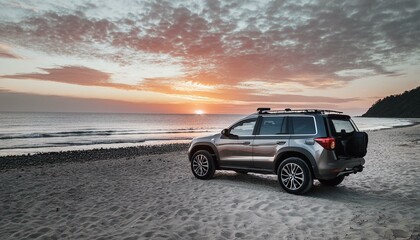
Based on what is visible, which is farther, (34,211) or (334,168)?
(334,168)

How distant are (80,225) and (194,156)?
4.76 meters

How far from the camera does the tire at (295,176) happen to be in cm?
748

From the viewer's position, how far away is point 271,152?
819 centimetres

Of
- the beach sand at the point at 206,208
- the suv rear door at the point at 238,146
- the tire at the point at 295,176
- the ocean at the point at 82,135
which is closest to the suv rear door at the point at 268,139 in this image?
the suv rear door at the point at 238,146

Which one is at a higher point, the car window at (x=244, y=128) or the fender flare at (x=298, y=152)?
the car window at (x=244, y=128)

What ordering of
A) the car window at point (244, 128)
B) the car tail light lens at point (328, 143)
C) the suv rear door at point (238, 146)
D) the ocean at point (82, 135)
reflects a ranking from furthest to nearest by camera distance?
the ocean at point (82, 135)
the car window at point (244, 128)
the suv rear door at point (238, 146)
the car tail light lens at point (328, 143)

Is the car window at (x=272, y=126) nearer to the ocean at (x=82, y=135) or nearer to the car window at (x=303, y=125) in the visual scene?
the car window at (x=303, y=125)

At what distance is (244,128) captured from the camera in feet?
29.8

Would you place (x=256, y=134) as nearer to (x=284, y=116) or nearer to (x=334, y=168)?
(x=284, y=116)

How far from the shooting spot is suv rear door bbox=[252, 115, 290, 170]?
8078 mm

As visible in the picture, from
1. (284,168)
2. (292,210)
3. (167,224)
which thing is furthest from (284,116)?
(167,224)

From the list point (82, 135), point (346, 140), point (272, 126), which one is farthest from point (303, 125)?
point (82, 135)

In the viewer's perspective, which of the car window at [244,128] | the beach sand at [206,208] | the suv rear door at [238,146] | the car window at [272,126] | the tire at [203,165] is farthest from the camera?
the tire at [203,165]

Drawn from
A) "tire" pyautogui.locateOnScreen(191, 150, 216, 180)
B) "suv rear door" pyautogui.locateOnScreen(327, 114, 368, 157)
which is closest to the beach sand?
"tire" pyautogui.locateOnScreen(191, 150, 216, 180)
